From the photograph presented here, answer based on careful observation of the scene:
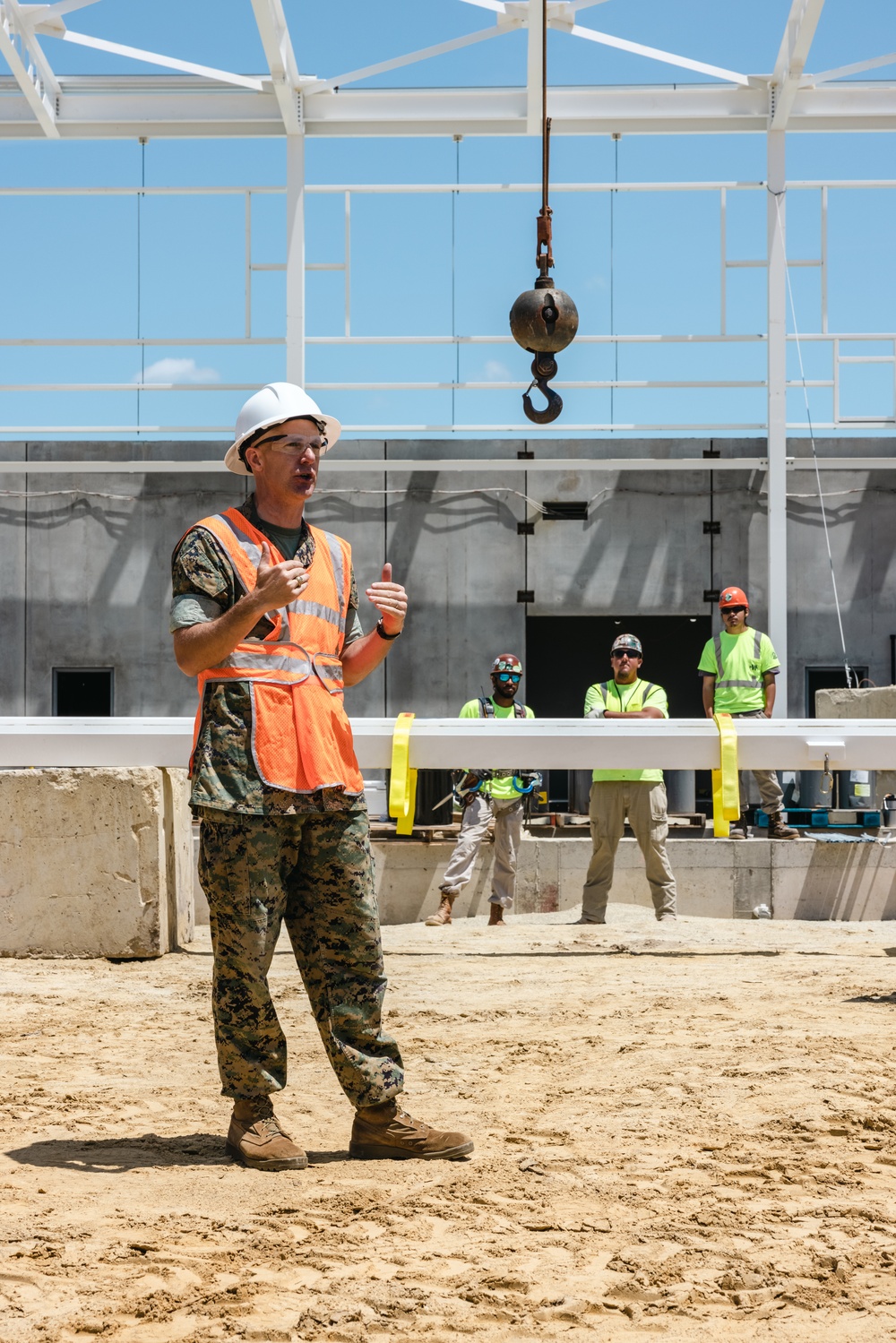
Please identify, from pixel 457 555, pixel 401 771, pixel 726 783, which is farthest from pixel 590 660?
pixel 401 771

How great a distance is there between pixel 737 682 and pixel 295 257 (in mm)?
6305

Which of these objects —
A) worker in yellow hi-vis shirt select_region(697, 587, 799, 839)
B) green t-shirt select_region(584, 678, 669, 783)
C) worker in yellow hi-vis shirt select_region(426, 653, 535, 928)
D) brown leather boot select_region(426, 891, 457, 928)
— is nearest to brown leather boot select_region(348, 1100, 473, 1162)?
green t-shirt select_region(584, 678, 669, 783)

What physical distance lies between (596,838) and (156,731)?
3492 millimetres

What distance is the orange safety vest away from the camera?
3.66m

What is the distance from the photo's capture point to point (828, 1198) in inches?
130

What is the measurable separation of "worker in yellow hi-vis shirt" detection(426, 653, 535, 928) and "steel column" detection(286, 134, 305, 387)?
451 centimetres

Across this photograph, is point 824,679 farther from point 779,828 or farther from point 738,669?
point 738,669

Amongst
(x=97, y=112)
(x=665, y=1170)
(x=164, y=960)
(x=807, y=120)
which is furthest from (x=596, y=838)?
(x=97, y=112)

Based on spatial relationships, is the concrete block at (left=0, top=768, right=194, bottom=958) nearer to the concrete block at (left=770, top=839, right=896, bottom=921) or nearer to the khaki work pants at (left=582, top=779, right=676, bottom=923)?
the khaki work pants at (left=582, top=779, right=676, bottom=923)

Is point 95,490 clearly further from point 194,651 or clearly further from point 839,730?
point 194,651

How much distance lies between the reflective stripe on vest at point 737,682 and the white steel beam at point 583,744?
10.3ft

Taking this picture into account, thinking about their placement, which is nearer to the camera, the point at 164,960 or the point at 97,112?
the point at 164,960

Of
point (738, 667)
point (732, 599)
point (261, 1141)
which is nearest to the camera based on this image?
point (261, 1141)

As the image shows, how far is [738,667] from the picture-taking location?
11.1 metres
